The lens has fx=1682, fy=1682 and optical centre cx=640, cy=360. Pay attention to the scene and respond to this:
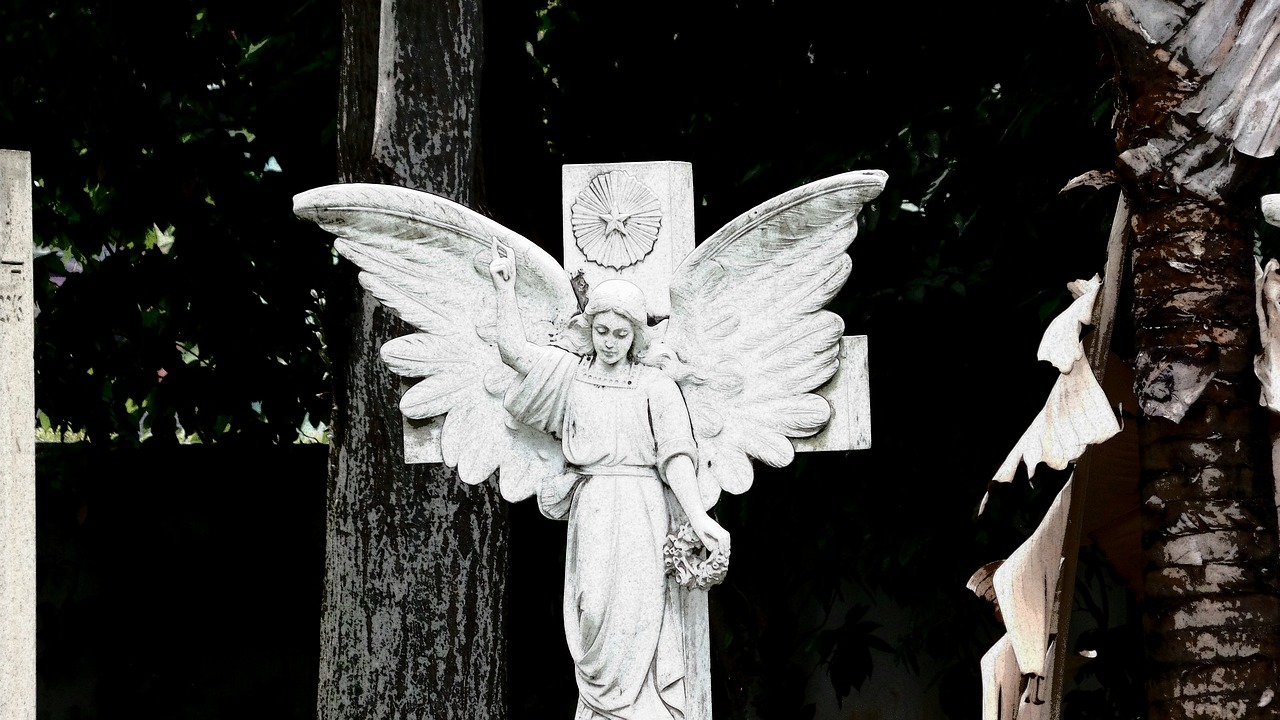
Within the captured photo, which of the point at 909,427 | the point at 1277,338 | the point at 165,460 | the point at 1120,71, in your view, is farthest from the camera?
the point at 165,460

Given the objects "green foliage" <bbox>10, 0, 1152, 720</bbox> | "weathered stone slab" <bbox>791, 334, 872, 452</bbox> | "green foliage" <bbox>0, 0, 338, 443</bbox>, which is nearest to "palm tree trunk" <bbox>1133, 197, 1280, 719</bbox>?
"weathered stone slab" <bbox>791, 334, 872, 452</bbox>

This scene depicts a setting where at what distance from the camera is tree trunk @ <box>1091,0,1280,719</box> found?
4.15 meters

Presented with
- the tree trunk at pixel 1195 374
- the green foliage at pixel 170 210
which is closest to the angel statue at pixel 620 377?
the tree trunk at pixel 1195 374

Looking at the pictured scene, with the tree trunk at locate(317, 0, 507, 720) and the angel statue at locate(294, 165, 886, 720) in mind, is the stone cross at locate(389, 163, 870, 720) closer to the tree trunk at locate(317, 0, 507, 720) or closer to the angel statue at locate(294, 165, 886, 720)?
the angel statue at locate(294, 165, 886, 720)

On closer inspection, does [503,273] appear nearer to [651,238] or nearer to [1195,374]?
[651,238]

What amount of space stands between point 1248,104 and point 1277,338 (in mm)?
649

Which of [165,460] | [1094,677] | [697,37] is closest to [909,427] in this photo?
[1094,677]

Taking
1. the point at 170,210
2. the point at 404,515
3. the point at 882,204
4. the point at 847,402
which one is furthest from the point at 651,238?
the point at 170,210

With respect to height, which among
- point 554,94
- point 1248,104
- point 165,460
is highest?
point 554,94

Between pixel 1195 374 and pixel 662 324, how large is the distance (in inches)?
53.8

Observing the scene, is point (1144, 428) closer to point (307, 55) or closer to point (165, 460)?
point (307, 55)

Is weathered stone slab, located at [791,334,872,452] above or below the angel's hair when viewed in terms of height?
below

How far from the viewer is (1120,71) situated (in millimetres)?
4609

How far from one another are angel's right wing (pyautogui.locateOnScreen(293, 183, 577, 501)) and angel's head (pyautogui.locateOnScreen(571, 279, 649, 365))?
141 millimetres
